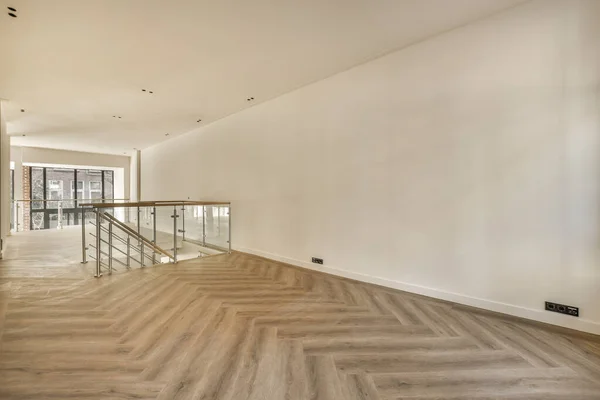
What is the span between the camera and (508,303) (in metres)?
2.50

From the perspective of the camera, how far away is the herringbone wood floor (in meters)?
1.57

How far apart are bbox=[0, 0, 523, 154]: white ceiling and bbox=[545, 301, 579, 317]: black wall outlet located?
2.76 metres

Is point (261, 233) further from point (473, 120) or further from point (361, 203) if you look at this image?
point (473, 120)

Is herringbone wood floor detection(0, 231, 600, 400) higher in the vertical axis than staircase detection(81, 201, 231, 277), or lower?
lower

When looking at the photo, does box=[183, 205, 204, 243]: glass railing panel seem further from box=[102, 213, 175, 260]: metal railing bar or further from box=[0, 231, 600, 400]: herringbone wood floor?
box=[0, 231, 600, 400]: herringbone wood floor

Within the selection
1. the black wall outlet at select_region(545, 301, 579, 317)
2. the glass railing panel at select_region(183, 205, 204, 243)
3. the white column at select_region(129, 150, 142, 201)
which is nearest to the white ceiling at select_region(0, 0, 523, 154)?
the glass railing panel at select_region(183, 205, 204, 243)

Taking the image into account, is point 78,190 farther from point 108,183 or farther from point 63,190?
point 108,183

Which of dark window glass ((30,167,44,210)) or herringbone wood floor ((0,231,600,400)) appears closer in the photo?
herringbone wood floor ((0,231,600,400))

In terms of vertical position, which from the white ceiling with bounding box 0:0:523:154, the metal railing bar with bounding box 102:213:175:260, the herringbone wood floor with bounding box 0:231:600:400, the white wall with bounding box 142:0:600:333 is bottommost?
the herringbone wood floor with bounding box 0:231:600:400

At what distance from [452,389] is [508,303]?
4.69 feet

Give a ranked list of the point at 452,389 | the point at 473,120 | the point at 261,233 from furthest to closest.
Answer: the point at 261,233 < the point at 473,120 < the point at 452,389

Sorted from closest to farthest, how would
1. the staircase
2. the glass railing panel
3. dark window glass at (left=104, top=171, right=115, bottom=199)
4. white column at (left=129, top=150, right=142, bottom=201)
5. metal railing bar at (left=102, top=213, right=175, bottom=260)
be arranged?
the staircase < metal railing bar at (left=102, top=213, right=175, bottom=260) < the glass railing panel < white column at (left=129, top=150, right=142, bottom=201) < dark window glass at (left=104, top=171, right=115, bottom=199)

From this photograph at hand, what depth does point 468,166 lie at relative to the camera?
2680 mm

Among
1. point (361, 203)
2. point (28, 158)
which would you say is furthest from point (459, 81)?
point (28, 158)
